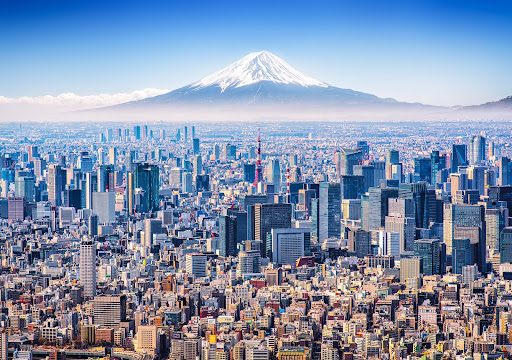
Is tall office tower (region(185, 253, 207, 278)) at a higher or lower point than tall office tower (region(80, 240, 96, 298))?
lower

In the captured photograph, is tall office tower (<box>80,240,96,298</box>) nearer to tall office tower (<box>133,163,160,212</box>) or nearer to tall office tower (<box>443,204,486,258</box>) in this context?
tall office tower (<box>443,204,486,258</box>)

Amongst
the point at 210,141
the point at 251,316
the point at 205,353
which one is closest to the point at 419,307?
the point at 251,316

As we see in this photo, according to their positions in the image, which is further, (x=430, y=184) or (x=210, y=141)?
(x=210, y=141)

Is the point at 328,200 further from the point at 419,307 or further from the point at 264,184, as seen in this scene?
the point at 419,307

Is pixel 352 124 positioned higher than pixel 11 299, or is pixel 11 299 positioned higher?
pixel 352 124

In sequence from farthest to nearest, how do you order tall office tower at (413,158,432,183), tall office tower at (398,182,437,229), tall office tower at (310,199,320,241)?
1. tall office tower at (413,158,432,183)
2. tall office tower at (310,199,320,241)
3. tall office tower at (398,182,437,229)

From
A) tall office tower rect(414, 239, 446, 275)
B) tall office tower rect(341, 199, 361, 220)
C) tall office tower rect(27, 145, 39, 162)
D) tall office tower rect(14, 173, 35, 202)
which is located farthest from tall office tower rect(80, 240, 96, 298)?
tall office tower rect(27, 145, 39, 162)
